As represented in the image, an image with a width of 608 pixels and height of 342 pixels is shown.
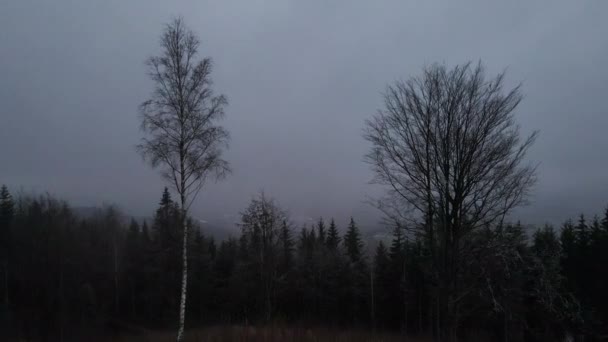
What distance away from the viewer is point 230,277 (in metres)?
35.2

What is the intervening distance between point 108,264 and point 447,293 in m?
39.6

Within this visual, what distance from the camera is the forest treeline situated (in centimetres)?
2595

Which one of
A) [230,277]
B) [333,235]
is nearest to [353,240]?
[333,235]

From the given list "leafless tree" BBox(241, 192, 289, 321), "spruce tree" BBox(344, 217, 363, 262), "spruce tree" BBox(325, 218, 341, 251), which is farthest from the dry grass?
"spruce tree" BBox(325, 218, 341, 251)

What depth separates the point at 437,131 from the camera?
7105mm

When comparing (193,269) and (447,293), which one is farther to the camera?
(193,269)

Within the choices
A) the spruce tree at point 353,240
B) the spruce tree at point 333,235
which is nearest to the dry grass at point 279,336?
the spruce tree at point 353,240

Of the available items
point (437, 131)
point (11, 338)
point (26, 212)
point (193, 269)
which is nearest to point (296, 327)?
point (437, 131)

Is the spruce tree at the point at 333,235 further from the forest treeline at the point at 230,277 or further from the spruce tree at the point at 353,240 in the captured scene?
the forest treeline at the point at 230,277

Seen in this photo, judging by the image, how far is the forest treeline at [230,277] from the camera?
26.0 meters


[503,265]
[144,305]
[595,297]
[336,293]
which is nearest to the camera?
[503,265]

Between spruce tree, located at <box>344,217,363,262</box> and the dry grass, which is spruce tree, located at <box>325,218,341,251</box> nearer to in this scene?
spruce tree, located at <box>344,217,363,262</box>

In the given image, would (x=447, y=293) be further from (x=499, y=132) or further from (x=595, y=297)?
(x=595, y=297)

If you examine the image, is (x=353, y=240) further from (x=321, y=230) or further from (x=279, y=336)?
(x=279, y=336)
